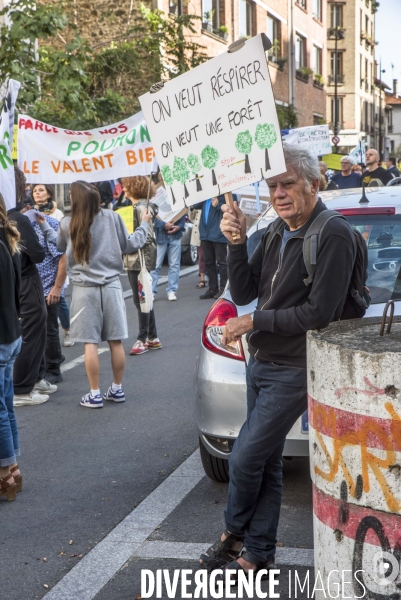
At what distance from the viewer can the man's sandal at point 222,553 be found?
3973mm

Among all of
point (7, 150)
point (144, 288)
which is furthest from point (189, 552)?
point (144, 288)

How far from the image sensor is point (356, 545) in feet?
9.11

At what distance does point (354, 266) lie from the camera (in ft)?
12.1

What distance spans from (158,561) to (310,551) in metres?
0.72

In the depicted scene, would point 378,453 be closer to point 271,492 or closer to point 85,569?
point 271,492

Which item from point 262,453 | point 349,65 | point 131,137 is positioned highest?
point 349,65

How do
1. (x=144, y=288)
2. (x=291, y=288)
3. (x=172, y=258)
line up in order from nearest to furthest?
(x=291, y=288)
(x=144, y=288)
(x=172, y=258)

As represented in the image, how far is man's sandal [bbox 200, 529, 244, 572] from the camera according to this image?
156 inches

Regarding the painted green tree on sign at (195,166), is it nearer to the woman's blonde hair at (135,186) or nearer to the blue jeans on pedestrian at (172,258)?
the woman's blonde hair at (135,186)

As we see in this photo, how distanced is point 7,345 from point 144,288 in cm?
366

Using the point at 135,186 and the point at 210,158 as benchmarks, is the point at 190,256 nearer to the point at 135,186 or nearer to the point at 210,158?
the point at 135,186

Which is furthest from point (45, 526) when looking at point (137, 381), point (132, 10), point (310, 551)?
point (132, 10)

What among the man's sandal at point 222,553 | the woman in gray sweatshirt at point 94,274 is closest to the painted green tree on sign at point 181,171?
the man's sandal at point 222,553

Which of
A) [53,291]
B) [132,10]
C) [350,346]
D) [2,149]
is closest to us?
[350,346]
